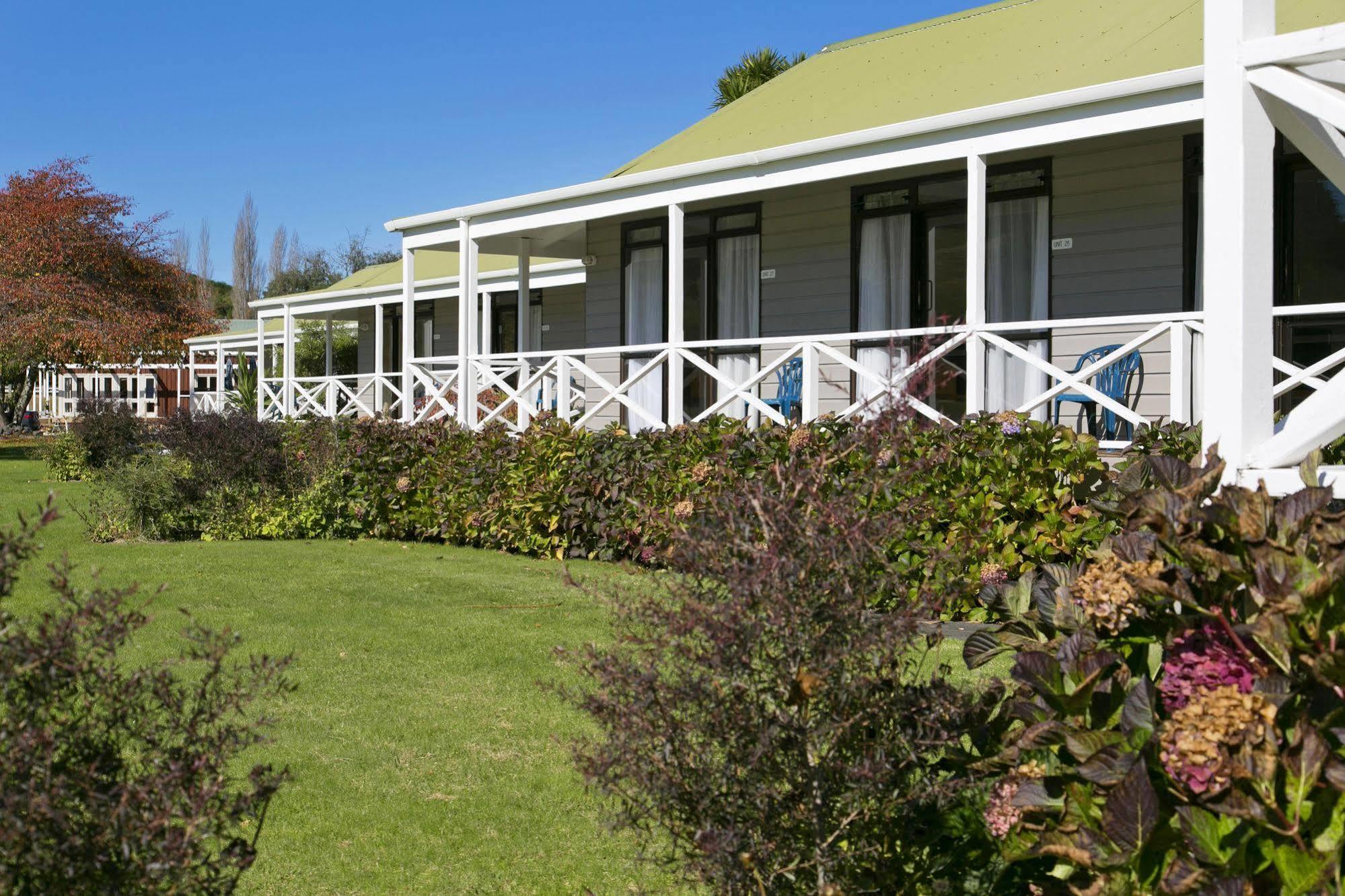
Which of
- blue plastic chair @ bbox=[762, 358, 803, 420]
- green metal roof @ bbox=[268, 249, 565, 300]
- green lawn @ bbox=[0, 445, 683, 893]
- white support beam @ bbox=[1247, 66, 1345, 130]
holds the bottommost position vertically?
green lawn @ bbox=[0, 445, 683, 893]

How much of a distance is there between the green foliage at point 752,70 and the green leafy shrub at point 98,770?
25837 millimetres

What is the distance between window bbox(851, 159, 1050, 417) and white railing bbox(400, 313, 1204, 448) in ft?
0.19

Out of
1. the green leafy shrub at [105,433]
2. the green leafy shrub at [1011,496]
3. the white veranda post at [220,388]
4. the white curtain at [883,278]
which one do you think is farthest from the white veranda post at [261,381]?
the green leafy shrub at [1011,496]

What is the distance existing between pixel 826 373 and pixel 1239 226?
9.61m

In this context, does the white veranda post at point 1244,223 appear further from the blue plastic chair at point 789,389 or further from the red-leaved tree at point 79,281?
the red-leaved tree at point 79,281

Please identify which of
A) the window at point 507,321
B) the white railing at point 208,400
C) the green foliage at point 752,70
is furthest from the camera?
the white railing at point 208,400

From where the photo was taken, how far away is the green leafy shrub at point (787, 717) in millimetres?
2670

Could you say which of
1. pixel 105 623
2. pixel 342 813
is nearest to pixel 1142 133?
pixel 342 813

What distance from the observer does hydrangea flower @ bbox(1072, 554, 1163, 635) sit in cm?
258

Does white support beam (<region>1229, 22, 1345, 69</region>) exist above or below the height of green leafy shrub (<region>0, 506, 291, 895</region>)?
above

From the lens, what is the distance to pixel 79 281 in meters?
29.6

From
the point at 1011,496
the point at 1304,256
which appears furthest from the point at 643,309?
the point at 1011,496

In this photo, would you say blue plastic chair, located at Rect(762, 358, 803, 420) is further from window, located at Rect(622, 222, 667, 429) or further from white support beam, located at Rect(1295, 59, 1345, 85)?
white support beam, located at Rect(1295, 59, 1345, 85)

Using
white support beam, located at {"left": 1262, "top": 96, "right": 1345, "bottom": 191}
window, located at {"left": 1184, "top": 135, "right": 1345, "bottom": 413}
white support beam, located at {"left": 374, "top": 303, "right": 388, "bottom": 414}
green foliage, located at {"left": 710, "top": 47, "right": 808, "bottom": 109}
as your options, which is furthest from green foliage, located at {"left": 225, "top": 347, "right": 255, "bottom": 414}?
white support beam, located at {"left": 1262, "top": 96, "right": 1345, "bottom": 191}
